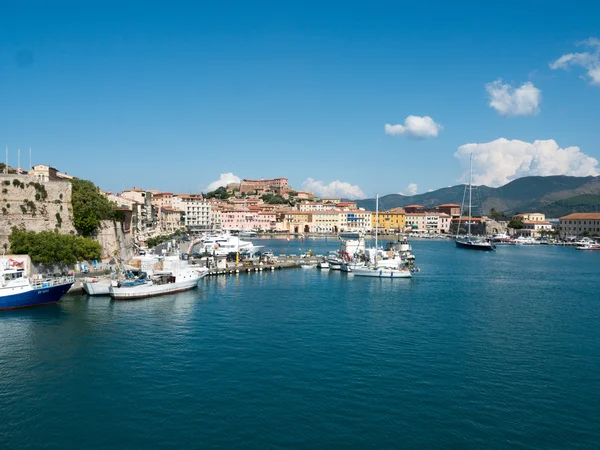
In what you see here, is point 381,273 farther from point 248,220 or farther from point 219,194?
point 219,194

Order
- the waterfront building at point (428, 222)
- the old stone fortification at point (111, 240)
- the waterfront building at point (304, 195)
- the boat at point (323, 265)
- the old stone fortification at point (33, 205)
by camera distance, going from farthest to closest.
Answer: the waterfront building at point (304, 195), the waterfront building at point (428, 222), the boat at point (323, 265), the old stone fortification at point (111, 240), the old stone fortification at point (33, 205)

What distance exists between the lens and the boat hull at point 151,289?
21.4 m

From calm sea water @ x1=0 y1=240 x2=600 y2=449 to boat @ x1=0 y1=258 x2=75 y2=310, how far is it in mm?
703

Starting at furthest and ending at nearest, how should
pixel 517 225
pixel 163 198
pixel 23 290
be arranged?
1. pixel 517 225
2. pixel 163 198
3. pixel 23 290

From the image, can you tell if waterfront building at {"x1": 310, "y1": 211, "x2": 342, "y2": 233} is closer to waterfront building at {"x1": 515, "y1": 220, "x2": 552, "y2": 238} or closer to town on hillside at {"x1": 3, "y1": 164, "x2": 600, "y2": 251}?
town on hillside at {"x1": 3, "y1": 164, "x2": 600, "y2": 251}

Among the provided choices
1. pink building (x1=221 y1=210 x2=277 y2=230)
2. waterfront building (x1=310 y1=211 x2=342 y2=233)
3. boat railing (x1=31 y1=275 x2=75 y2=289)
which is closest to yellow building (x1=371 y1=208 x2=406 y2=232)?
waterfront building (x1=310 y1=211 x2=342 y2=233)

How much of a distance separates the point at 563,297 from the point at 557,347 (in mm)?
10775

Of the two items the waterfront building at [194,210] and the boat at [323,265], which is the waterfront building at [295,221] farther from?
the boat at [323,265]

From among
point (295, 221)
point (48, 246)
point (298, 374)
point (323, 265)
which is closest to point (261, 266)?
point (323, 265)

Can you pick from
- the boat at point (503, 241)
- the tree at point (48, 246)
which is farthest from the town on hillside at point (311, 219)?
the tree at point (48, 246)

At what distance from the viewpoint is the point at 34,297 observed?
1902cm

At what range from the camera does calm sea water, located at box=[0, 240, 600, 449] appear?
30.7 feet

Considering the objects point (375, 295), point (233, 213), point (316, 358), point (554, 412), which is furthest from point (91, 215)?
point (233, 213)

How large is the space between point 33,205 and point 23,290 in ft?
31.2
